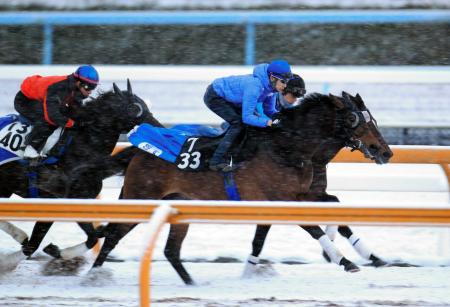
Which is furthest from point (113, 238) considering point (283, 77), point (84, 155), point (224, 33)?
point (224, 33)

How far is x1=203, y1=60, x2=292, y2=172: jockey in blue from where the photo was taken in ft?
18.0

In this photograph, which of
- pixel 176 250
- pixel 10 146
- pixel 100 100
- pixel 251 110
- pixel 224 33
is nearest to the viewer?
pixel 176 250

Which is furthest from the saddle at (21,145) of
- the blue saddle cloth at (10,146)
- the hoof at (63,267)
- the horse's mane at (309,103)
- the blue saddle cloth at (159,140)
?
the horse's mane at (309,103)

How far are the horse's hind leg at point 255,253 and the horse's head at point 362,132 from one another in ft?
2.65

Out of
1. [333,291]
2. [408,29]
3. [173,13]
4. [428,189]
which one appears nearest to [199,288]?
[333,291]

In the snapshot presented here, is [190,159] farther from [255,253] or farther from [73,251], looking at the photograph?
[73,251]

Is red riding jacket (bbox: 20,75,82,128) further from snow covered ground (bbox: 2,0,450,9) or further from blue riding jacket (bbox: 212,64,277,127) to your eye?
snow covered ground (bbox: 2,0,450,9)

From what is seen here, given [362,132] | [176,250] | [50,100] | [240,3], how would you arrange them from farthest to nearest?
[240,3] < [50,100] < [362,132] < [176,250]

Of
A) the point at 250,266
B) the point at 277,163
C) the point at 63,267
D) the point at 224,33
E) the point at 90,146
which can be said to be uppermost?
the point at 277,163

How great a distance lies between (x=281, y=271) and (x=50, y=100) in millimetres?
1903

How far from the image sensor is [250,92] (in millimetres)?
5500

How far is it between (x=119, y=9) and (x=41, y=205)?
28.4ft

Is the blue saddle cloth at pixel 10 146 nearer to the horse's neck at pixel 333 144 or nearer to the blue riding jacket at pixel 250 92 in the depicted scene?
the blue riding jacket at pixel 250 92

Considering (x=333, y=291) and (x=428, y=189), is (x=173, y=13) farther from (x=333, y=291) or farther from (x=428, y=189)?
(x=333, y=291)
